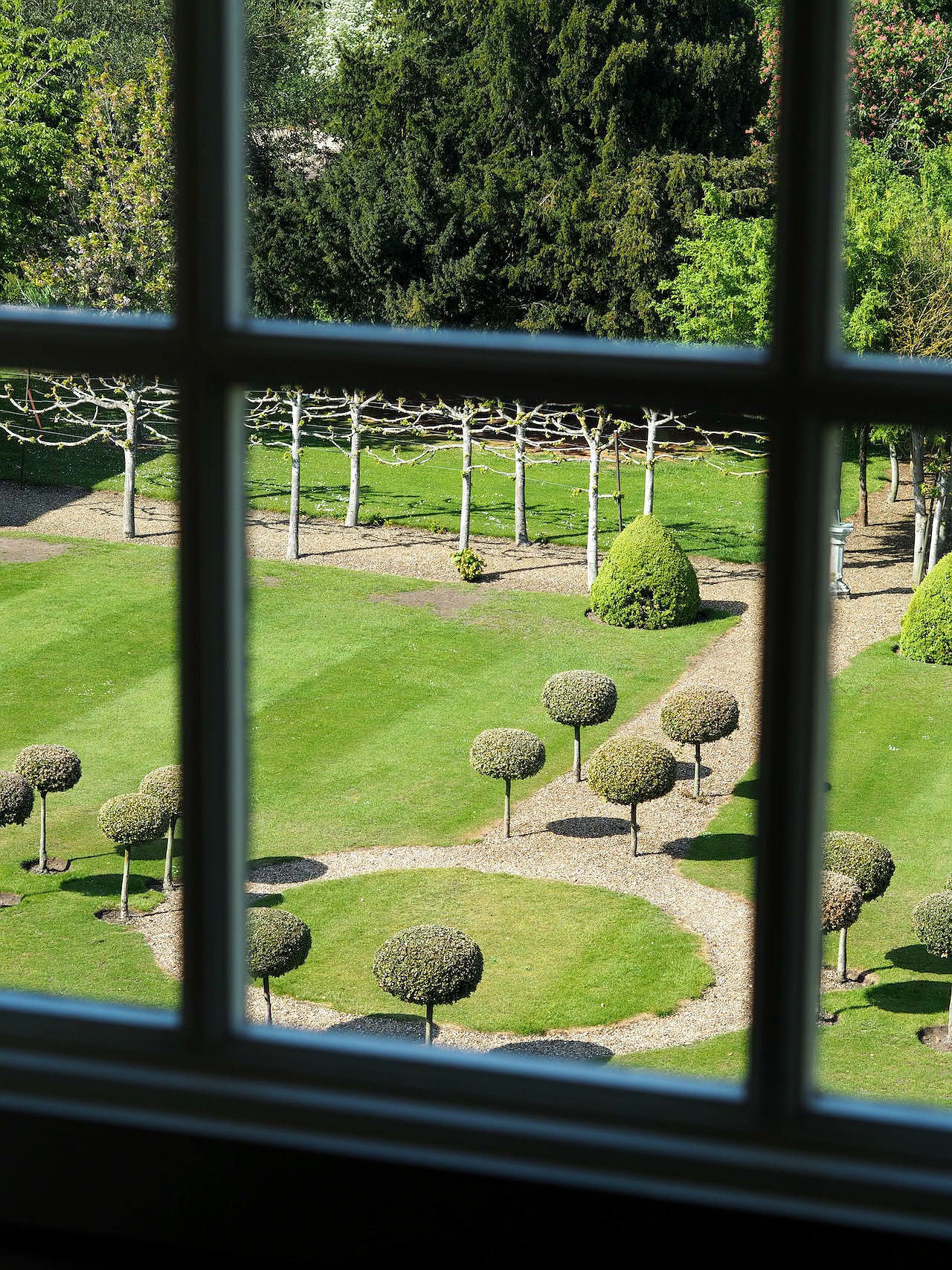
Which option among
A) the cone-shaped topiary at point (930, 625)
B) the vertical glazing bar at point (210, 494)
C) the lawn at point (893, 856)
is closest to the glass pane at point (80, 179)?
the cone-shaped topiary at point (930, 625)

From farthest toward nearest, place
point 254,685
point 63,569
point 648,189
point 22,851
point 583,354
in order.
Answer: point 648,189, point 63,569, point 254,685, point 22,851, point 583,354

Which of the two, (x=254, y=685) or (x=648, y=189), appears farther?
(x=648, y=189)

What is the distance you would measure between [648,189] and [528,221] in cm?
286

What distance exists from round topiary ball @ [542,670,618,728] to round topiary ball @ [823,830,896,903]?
14.7 feet

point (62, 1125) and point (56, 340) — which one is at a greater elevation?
point (56, 340)

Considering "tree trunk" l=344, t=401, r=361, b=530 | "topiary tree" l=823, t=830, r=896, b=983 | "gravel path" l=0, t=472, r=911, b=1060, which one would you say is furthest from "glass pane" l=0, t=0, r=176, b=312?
"topiary tree" l=823, t=830, r=896, b=983

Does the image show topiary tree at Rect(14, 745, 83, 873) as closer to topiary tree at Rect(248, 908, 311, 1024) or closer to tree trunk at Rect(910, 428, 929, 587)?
topiary tree at Rect(248, 908, 311, 1024)

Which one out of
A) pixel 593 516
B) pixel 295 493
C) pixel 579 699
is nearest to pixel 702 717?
pixel 579 699

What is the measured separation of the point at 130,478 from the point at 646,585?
11193mm

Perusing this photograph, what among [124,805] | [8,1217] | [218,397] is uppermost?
[218,397]

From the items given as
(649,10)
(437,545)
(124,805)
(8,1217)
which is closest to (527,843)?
(124,805)

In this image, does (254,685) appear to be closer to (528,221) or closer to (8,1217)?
(528,221)

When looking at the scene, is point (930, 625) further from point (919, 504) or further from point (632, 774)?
point (632, 774)

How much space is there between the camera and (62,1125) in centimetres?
113
